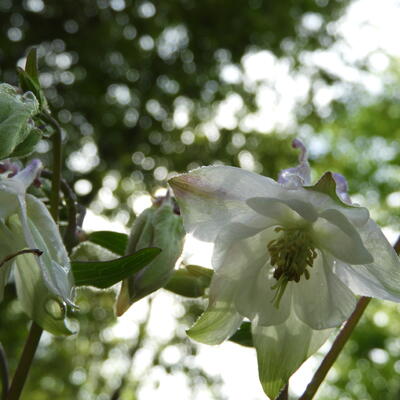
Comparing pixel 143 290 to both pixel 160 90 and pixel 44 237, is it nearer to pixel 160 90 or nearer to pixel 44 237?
pixel 44 237

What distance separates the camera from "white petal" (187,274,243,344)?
0.83 meters

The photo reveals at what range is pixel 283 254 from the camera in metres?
0.86

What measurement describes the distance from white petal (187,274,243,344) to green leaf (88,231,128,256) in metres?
0.22

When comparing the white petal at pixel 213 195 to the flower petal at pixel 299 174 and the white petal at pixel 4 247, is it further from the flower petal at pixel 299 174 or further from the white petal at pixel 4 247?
the white petal at pixel 4 247

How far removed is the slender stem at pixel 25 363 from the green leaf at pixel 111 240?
192 millimetres

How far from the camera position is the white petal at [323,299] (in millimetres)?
822

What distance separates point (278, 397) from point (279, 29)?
23.2 ft

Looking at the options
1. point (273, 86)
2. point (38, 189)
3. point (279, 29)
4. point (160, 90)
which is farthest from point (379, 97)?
point (38, 189)

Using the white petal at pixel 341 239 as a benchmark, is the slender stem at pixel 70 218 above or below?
below

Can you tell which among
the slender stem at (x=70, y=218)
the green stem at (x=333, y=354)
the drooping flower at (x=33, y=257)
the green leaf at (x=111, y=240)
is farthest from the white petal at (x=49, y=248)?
the green stem at (x=333, y=354)

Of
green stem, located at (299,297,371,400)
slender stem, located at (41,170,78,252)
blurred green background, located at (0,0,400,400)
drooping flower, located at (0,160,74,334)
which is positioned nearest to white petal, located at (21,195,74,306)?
drooping flower, located at (0,160,74,334)

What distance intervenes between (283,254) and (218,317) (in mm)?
115

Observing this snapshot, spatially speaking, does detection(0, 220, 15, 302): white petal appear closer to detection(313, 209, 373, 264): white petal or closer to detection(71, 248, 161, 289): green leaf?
detection(71, 248, 161, 289): green leaf

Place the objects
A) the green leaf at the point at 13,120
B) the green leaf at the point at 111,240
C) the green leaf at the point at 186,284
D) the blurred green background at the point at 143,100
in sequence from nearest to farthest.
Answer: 1. the green leaf at the point at 13,120
2. the green leaf at the point at 186,284
3. the green leaf at the point at 111,240
4. the blurred green background at the point at 143,100
